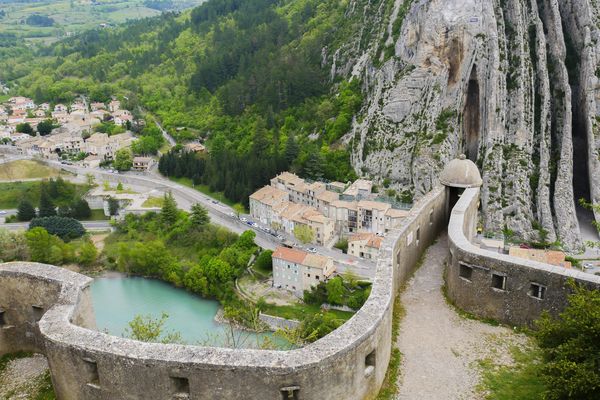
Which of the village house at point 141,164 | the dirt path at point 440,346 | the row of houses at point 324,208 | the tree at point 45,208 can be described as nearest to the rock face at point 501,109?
the row of houses at point 324,208

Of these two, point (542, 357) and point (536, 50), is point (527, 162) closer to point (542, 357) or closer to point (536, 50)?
point (536, 50)

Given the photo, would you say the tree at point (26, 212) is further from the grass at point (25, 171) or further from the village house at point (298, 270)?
the village house at point (298, 270)

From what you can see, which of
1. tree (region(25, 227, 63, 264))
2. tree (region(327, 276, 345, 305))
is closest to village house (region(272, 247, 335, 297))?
tree (region(327, 276, 345, 305))

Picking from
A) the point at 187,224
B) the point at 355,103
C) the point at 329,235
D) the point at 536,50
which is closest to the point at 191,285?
the point at 187,224

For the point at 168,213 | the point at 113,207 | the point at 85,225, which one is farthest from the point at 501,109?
the point at 85,225

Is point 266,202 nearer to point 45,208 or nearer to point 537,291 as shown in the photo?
point 45,208
